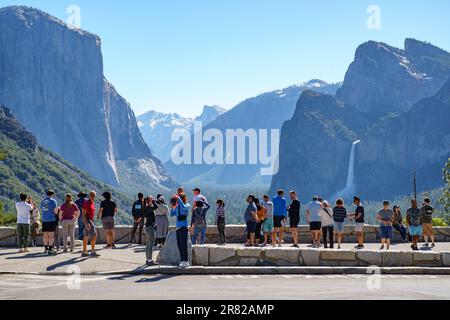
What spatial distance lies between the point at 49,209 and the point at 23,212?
102cm

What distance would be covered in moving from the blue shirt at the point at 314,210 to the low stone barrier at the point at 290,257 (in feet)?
13.1

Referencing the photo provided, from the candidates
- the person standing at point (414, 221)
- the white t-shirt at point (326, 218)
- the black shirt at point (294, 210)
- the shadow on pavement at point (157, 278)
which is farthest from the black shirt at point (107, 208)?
the person standing at point (414, 221)

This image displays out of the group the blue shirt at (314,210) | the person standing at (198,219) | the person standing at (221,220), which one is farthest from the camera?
the person standing at (221,220)

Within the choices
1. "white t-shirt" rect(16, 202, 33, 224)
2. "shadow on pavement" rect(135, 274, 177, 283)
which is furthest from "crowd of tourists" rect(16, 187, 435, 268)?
"shadow on pavement" rect(135, 274, 177, 283)

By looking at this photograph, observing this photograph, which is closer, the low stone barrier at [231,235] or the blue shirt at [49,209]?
the blue shirt at [49,209]

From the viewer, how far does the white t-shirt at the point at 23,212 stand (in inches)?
781

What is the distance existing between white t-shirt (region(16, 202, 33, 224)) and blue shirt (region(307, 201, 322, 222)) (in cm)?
909

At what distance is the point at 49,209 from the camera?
19625mm

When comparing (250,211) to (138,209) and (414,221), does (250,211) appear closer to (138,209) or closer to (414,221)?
(138,209)

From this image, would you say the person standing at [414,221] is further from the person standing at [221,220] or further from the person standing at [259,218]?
the person standing at [221,220]

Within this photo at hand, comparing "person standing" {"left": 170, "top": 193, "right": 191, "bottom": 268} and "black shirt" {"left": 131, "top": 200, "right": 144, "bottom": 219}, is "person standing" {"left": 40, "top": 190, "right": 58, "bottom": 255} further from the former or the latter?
"person standing" {"left": 170, "top": 193, "right": 191, "bottom": 268}

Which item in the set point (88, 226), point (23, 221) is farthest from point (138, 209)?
point (23, 221)

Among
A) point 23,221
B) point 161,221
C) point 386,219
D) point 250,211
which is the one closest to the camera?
point 161,221
